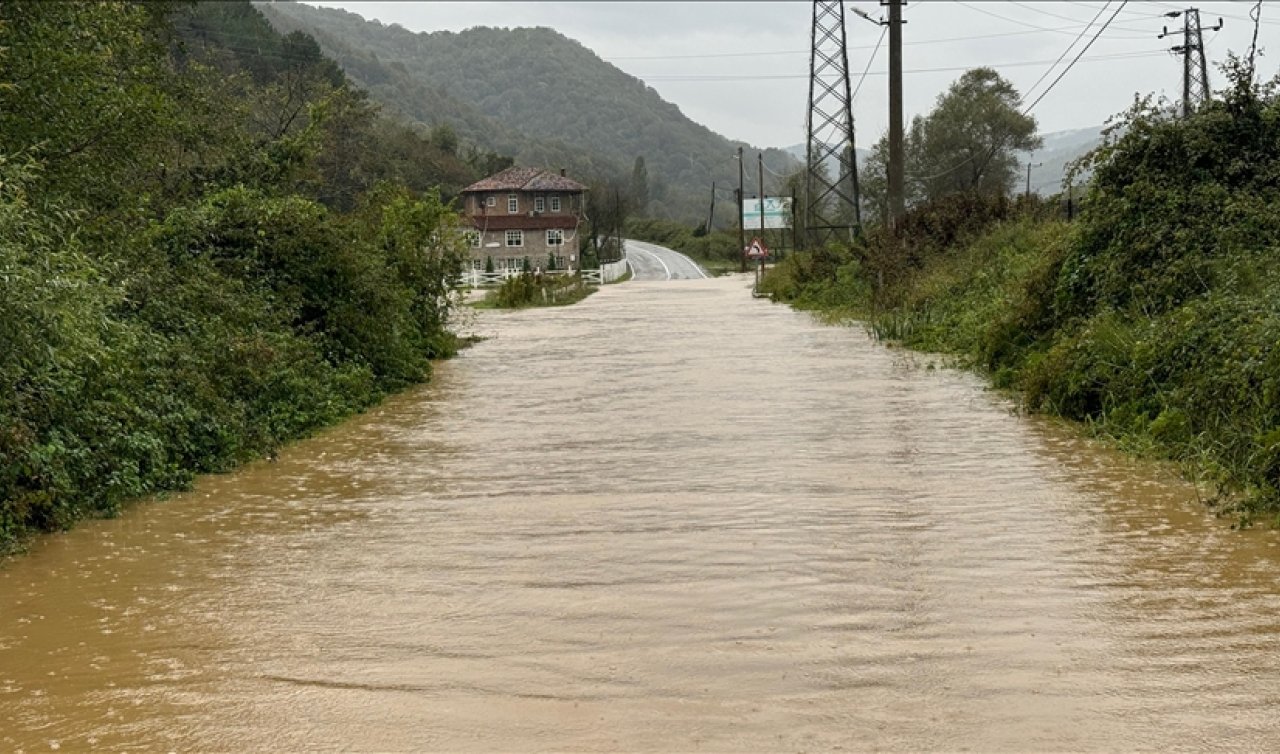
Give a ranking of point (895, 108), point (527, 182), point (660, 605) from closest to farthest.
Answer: point (660, 605)
point (895, 108)
point (527, 182)

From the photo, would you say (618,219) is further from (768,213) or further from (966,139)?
(966,139)

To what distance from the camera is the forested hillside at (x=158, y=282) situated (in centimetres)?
1030

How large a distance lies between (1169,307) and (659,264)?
96.7 metres

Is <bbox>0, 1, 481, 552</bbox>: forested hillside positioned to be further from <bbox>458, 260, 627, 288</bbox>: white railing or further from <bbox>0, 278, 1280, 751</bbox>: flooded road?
<bbox>458, 260, 627, 288</bbox>: white railing

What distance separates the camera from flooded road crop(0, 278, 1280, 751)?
19.5ft

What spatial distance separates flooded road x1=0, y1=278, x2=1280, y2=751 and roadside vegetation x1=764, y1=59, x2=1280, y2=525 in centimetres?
67

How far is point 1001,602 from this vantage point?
25.1 ft

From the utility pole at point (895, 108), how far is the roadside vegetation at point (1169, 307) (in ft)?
29.9

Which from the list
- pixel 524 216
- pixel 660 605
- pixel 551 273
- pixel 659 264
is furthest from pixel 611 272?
pixel 660 605

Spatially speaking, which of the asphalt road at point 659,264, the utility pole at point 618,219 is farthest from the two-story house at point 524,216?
the asphalt road at point 659,264

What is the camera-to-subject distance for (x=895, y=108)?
33.8m

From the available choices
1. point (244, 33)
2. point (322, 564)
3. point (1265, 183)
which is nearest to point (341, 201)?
point (244, 33)

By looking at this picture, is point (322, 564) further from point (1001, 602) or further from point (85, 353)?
point (1001, 602)

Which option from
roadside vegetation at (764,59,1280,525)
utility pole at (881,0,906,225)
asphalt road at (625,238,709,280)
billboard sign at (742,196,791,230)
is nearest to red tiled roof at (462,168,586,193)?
asphalt road at (625,238,709,280)
